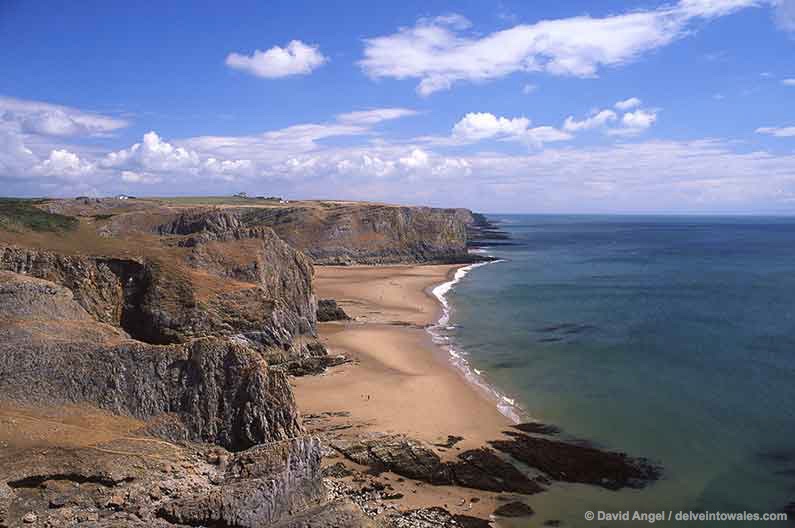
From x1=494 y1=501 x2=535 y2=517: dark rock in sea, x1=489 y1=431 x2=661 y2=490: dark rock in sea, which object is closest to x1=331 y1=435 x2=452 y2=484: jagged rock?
x1=494 y1=501 x2=535 y2=517: dark rock in sea

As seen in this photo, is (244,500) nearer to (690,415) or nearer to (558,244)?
(690,415)

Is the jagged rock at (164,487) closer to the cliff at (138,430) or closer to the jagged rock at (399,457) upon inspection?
the cliff at (138,430)

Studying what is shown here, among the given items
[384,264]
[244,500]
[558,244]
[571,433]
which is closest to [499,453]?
[571,433]

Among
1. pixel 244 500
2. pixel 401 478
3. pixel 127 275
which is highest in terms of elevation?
pixel 127 275

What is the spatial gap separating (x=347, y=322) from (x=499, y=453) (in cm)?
2972

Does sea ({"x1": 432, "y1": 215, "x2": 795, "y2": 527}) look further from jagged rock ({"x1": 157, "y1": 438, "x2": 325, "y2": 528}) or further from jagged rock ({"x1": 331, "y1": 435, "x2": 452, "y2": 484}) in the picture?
jagged rock ({"x1": 157, "y1": 438, "x2": 325, "y2": 528})

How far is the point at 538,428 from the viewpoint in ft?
102

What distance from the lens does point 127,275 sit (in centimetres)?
3462

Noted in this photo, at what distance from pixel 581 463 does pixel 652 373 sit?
1674 centimetres

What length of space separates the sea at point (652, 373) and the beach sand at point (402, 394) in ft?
6.08

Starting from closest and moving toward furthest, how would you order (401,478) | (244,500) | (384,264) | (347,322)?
(244,500) < (401,478) < (347,322) < (384,264)

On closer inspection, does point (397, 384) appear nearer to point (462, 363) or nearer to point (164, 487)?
point (462, 363)

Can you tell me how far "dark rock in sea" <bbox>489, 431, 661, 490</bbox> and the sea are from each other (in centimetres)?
67

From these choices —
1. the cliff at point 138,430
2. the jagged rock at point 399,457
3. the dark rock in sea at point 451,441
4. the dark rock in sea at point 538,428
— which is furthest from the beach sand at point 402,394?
the cliff at point 138,430
